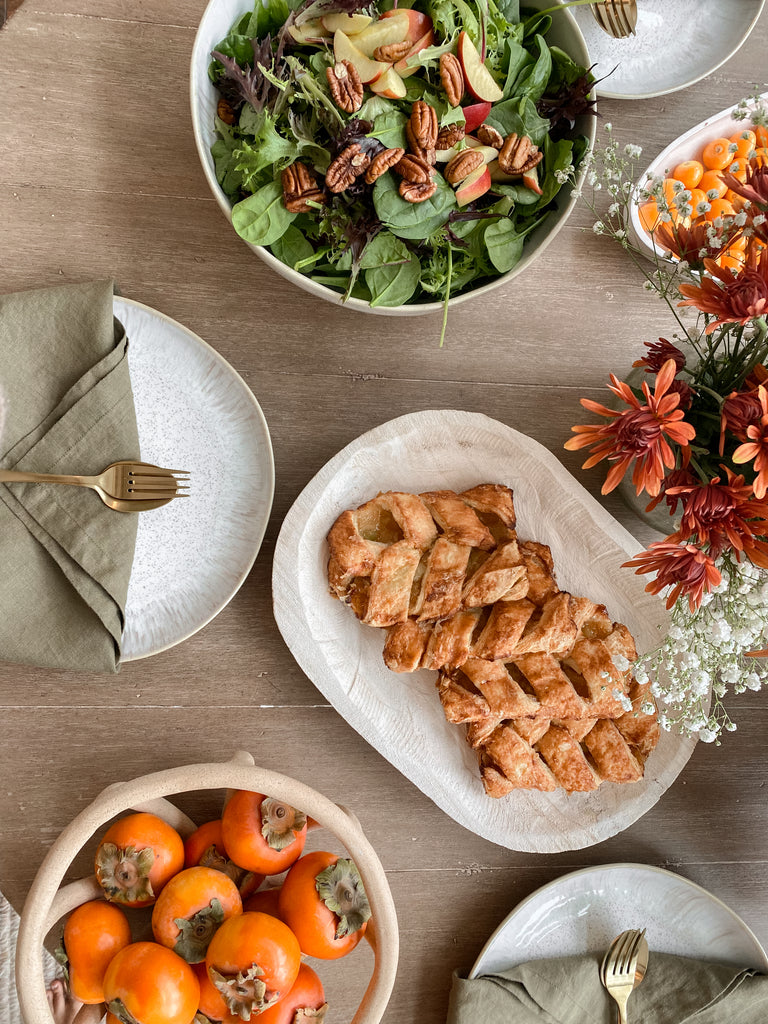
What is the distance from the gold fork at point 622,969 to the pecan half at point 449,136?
1.45 m

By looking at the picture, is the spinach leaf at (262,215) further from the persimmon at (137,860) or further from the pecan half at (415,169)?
the persimmon at (137,860)

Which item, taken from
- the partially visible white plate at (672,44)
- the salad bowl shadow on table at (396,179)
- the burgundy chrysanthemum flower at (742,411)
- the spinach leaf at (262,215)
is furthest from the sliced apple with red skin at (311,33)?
the burgundy chrysanthemum flower at (742,411)

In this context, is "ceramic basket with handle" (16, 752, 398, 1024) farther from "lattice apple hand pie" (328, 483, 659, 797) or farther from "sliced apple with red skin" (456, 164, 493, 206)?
"sliced apple with red skin" (456, 164, 493, 206)

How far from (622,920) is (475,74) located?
1.54 metres

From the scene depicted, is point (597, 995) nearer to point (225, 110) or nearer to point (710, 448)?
point (710, 448)

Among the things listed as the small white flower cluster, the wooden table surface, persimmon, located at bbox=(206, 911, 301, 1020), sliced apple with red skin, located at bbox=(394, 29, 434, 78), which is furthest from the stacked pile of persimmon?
sliced apple with red skin, located at bbox=(394, 29, 434, 78)

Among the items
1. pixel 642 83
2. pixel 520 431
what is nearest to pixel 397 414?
pixel 520 431

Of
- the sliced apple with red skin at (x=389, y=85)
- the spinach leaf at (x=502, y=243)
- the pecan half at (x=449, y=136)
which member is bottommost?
the spinach leaf at (x=502, y=243)

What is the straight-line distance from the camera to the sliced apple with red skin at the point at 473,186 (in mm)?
1229

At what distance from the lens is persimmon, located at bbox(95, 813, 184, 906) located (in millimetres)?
1258

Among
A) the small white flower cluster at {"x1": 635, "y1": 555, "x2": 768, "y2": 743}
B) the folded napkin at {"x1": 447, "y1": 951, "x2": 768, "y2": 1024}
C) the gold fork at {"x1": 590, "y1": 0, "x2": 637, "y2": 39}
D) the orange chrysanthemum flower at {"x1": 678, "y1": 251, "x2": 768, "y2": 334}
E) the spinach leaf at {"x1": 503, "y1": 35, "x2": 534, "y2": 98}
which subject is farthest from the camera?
the folded napkin at {"x1": 447, "y1": 951, "x2": 768, "y2": 1024}

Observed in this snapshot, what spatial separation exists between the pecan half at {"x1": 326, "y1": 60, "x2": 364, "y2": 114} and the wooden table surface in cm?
39

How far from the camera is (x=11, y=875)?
143 centimetres

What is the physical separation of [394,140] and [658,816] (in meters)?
1.36
